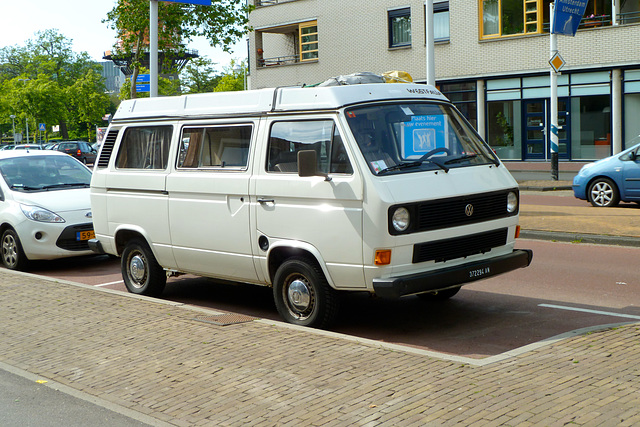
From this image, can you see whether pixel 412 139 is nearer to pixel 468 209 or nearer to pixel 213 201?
pixel 468 209

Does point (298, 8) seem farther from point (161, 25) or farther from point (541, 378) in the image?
point (541, 378)

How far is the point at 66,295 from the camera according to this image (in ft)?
29.3

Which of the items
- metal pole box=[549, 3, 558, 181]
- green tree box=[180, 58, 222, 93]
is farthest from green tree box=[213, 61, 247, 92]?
metal pole box=[549, 3, 558, 181]

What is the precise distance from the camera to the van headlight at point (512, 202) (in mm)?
7602

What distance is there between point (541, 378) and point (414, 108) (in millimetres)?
3149

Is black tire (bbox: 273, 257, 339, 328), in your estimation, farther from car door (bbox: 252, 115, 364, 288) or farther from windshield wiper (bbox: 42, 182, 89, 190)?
windshield wiper (bbox: 42, 182, 89, 190)

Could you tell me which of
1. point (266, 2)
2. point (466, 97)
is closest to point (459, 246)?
point (466, 97)

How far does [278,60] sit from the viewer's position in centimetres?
4075

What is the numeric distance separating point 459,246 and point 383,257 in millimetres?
834

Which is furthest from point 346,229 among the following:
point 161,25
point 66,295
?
point 161,25

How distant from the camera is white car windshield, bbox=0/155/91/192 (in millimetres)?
12398

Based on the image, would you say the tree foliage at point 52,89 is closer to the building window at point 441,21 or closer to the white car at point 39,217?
the building window at point 441,21

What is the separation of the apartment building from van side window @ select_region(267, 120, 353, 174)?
78.4 ft

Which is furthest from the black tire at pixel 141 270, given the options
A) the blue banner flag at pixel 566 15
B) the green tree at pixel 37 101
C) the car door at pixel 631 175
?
the green tree at pixel 37 101
